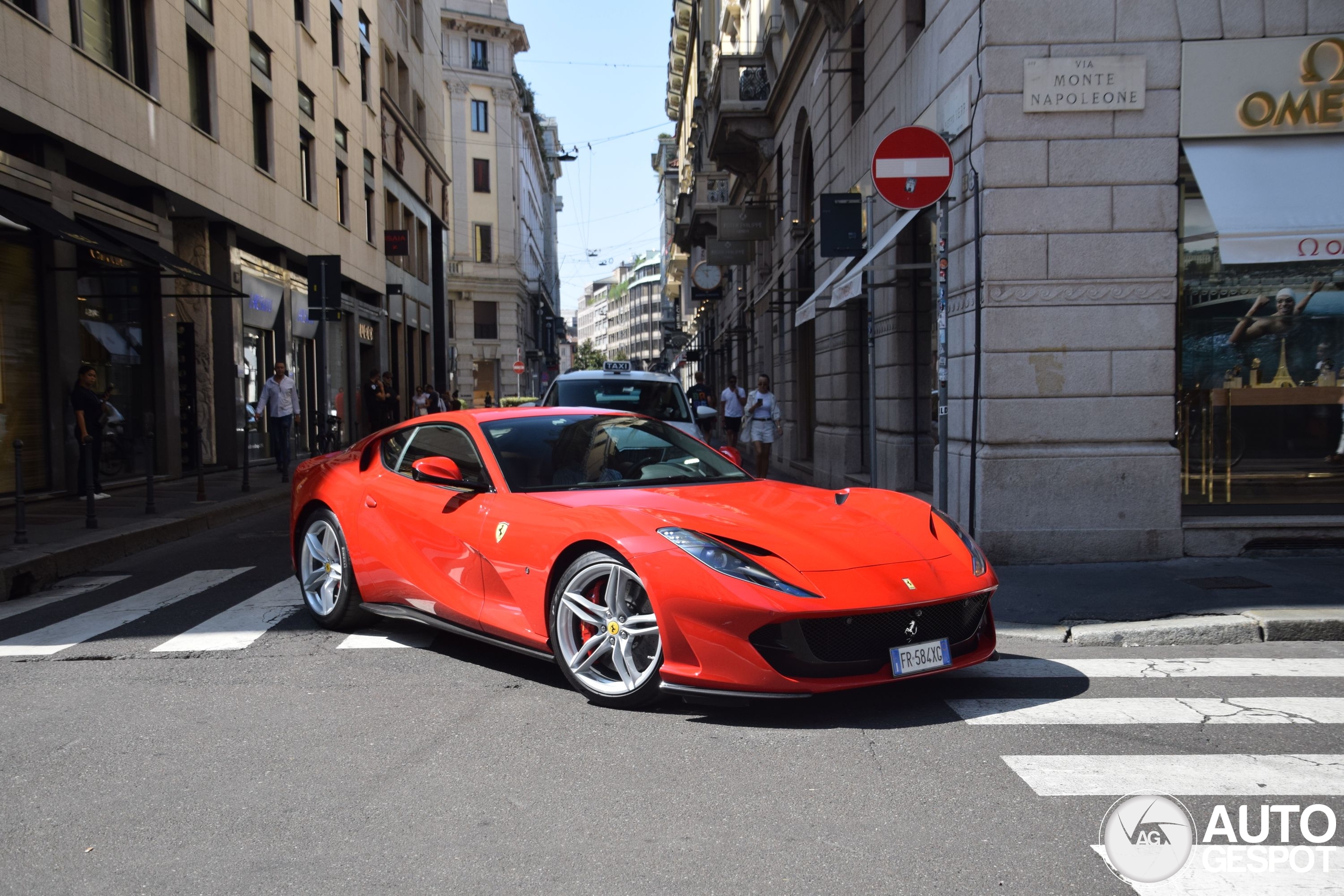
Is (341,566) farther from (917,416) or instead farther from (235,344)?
(235,344)

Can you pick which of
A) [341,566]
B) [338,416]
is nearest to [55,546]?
[341,566]

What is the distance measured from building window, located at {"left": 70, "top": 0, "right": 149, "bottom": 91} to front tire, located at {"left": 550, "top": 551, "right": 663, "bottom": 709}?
12.9m

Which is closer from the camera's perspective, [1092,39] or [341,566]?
[341,566]

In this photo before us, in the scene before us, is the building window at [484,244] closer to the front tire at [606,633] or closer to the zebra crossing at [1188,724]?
the zebra crossing at [1188,724]

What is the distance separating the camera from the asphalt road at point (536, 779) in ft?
9.95

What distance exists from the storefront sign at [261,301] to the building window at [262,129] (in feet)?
7.46

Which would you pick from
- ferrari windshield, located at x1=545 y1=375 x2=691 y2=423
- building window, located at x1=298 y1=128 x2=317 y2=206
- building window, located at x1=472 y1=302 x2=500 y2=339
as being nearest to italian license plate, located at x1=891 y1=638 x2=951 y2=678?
ferrari windshield, located at x1=545 y1=375 x2=691 y2=423

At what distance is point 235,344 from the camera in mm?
19672

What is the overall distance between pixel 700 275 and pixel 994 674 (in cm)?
3473

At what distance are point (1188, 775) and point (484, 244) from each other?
215ft

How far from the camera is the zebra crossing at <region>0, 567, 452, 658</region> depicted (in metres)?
5.99

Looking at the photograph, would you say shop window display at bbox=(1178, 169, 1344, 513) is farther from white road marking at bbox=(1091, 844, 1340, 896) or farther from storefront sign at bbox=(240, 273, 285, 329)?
storefront sign at bbox=(240, 273, 285, 329)

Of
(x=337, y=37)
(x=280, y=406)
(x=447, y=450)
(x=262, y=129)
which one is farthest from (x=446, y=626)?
(x=337, y=37)

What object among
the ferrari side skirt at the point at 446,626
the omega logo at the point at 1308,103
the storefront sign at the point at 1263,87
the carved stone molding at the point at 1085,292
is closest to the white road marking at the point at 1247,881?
the ferrari side skirt at the point at 446,626
